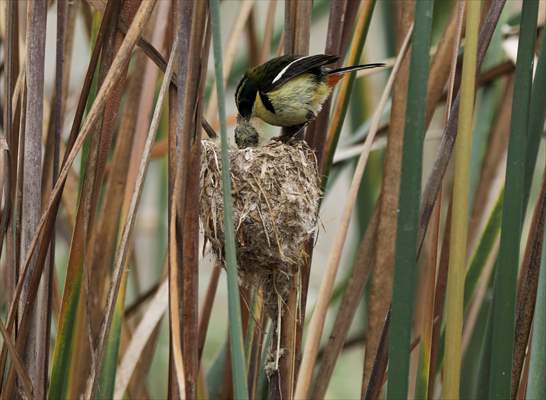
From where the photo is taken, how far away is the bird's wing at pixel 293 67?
1.88 m

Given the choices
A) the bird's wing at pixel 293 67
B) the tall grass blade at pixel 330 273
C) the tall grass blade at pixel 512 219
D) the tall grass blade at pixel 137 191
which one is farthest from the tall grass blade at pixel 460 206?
the bird's wing at pixel 293 67

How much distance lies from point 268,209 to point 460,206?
64 cm

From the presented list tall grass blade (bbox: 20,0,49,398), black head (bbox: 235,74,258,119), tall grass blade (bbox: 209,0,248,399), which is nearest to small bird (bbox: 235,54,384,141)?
black head (bbox: 235,74,258,119)

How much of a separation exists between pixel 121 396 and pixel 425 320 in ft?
2.70

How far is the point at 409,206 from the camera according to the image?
1152 millimetres

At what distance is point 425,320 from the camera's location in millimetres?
1470

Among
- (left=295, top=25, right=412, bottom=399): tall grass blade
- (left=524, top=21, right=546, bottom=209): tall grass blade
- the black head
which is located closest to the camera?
(left=524, top=21, right=546, bottom=209): tall grass blade

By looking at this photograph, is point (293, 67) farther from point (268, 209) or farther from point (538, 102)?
point (538, 102)

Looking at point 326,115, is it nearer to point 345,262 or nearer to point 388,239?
point 388,239

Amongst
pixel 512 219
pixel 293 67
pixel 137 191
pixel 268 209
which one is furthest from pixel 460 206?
pixel 293 67

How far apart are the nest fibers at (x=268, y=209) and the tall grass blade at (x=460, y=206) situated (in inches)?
19.7

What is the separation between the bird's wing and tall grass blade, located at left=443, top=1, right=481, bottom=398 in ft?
2.14

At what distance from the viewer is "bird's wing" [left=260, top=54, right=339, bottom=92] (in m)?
1.88

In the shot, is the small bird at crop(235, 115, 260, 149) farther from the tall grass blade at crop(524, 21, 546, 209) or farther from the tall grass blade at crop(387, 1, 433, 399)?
the tall grass blade at crop(387, 1, 433, 399)
